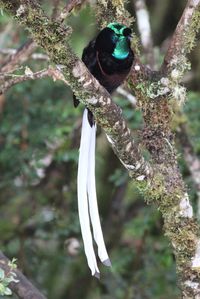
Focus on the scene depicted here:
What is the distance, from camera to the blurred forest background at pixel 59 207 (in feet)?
14.5

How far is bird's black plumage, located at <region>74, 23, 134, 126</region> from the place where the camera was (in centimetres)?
279

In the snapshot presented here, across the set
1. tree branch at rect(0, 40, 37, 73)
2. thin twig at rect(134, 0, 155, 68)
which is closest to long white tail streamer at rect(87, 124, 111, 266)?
tree branch at rect(0, 40, 37, 73)

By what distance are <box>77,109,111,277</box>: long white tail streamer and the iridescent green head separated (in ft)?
1.19

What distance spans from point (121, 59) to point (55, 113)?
1.78 meters

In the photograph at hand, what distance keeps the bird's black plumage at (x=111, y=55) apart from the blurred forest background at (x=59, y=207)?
1.23 meters

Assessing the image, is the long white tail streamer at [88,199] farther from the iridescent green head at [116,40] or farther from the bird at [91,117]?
the iridescent green head at [116,40]

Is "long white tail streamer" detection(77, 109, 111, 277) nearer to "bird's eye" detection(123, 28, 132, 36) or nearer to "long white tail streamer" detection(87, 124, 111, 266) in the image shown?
"long white tail streamer" detection(87, 124, 111, 266)

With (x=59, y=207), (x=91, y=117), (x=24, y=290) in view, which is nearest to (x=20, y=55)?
(x=91, y=117)

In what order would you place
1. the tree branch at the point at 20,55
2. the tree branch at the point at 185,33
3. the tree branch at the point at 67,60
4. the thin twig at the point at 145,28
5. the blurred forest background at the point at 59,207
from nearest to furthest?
the tree branch at the point at 67,60, the tree branch at the point at 185,33, the tree branch at the point at 20,55, the thin twig at the point at 145,28, the blurred forest background at the point at 59,207

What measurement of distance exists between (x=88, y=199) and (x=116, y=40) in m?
0.64

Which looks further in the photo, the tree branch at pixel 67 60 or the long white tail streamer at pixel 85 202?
the long white tail streamer at pixel 85 202

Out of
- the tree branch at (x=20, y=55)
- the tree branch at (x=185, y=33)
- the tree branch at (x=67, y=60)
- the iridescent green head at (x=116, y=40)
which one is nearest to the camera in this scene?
the tree branch at (x=67, y=60)

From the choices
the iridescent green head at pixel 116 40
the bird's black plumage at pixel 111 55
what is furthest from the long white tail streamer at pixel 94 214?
the iridescent green head at pixel 116 40

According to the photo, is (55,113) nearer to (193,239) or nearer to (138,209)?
(138,209)
